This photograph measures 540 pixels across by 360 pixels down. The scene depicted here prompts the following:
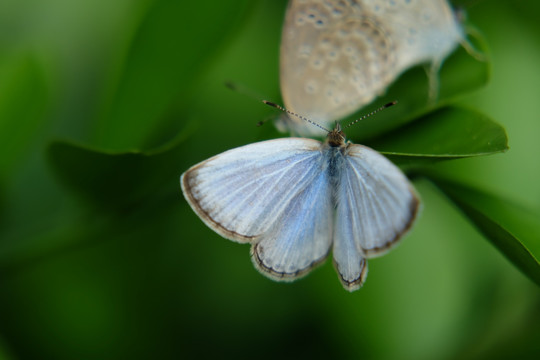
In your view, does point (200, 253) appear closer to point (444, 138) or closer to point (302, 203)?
point (302, 203)

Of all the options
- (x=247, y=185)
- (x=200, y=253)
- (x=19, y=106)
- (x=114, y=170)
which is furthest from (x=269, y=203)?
(x=19, y=106)

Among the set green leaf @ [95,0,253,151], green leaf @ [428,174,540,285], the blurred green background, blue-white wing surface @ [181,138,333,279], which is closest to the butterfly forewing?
blue-white wing surface @ [181,138,333,279]

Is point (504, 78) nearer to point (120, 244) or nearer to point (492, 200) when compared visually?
point (492, 200)

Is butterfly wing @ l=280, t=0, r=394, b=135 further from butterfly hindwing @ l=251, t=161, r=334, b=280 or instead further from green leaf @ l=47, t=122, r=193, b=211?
green leaf @ l=47, t=122, r=193, b=211

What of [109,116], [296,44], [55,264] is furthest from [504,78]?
[55,264]

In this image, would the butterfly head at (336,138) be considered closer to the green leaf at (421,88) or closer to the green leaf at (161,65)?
the green leaf at (421,88)
